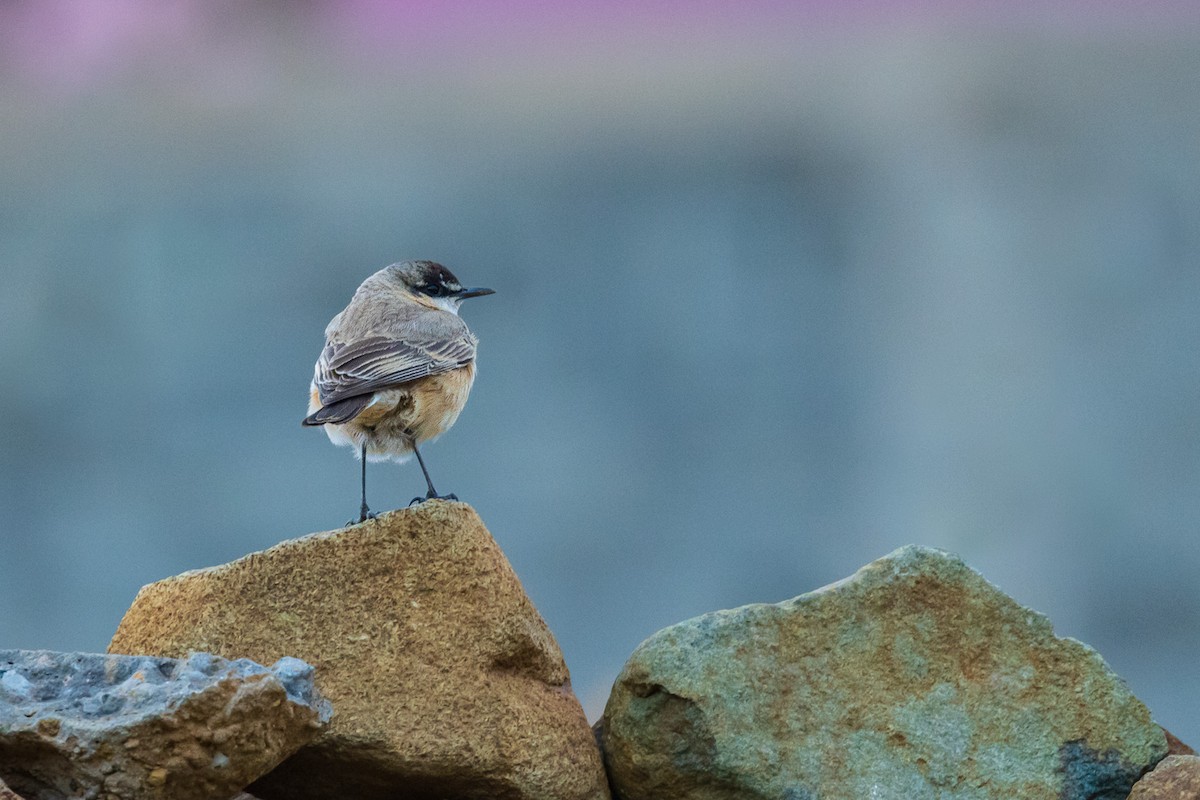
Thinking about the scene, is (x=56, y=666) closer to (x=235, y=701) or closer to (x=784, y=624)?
(x=235, y=701)

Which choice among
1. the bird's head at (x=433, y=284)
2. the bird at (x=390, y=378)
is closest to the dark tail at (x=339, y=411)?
the bird at (x=390, y=378)

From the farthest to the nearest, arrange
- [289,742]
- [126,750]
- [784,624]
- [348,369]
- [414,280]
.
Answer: [414,280], [348,369], [784,624], [289,742], [126,750]

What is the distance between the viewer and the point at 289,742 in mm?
5844

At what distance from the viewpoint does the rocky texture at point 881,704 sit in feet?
22.6

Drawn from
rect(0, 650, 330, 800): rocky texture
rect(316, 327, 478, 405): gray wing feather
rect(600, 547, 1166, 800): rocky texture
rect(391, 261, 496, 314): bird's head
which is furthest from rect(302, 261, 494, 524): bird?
rect(0, 650, 330, 800): rocky texture

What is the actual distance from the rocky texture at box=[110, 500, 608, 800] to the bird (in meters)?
0.71

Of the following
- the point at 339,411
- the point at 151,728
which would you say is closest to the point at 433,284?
the point at 339,411

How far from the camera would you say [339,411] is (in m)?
7.56

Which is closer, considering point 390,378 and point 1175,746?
point 1175,746

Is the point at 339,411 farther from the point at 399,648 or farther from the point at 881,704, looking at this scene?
the point at 881,704

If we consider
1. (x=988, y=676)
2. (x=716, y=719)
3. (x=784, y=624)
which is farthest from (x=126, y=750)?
(x=988, y=676)

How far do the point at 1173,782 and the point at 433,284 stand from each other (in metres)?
5.10

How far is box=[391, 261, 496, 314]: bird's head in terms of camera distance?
9234 millimetres

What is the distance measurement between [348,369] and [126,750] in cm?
280
